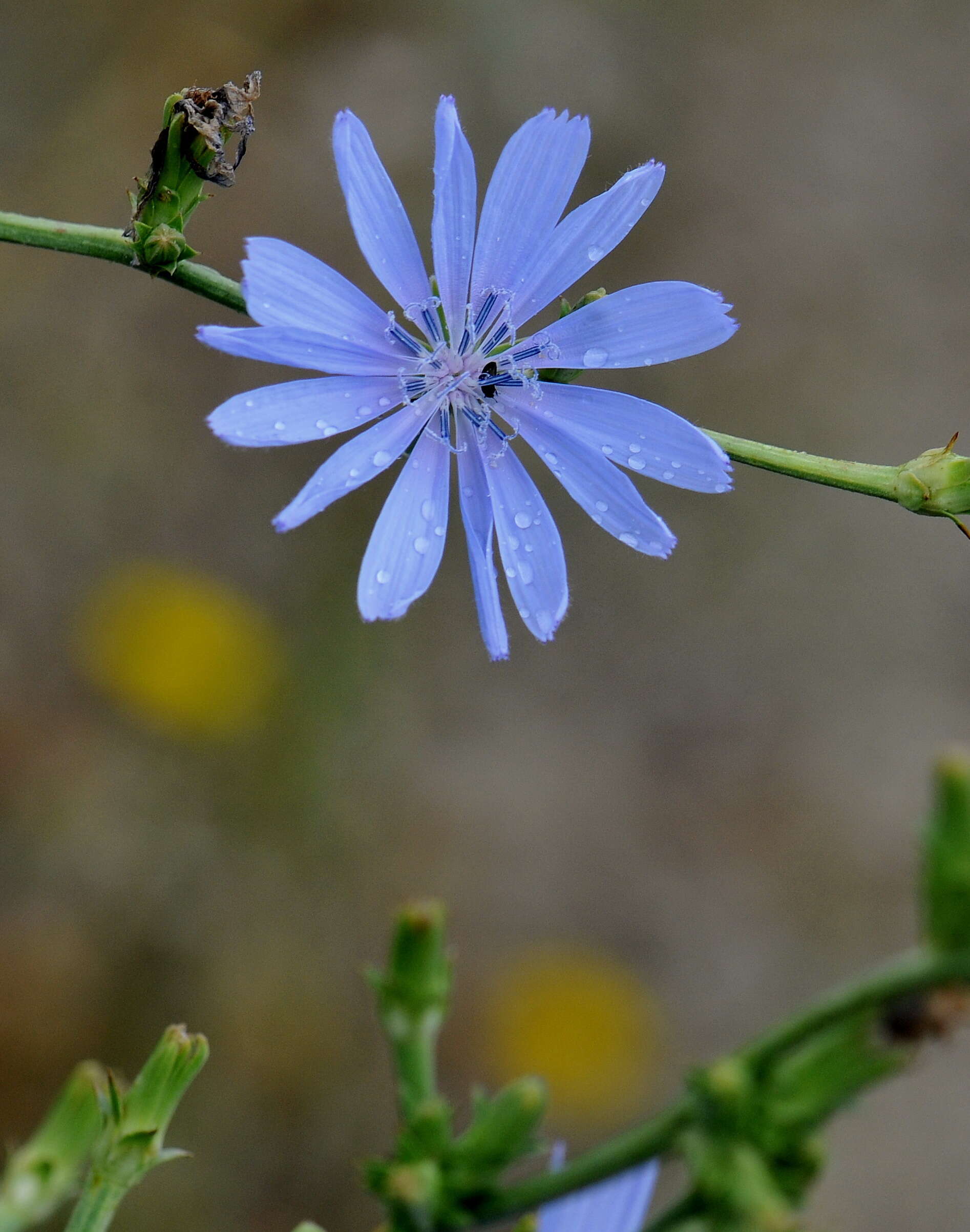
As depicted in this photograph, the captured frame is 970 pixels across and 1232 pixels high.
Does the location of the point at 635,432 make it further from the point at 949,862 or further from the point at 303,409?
the point at 949,862

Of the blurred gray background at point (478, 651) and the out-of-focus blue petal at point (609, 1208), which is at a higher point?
the blurred gray background at point (478, 651)

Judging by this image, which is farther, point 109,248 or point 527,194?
point 527,194

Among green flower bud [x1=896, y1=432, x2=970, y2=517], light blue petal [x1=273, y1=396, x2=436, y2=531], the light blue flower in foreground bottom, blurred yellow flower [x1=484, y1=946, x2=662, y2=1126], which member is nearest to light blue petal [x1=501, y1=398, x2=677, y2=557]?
the light blue flower in foreground bottom

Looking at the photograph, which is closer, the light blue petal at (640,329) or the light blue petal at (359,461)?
the light blue petal at (359,461)

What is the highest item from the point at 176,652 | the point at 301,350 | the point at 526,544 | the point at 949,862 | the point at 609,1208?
the point at 176,652

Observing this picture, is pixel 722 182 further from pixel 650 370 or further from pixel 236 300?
pixel 236 300

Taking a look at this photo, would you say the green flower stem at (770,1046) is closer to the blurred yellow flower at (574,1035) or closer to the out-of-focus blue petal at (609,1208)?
the out-of-focus blue petal at (609,1208)

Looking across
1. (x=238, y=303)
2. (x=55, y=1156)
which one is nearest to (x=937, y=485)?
(x=238, y=303)

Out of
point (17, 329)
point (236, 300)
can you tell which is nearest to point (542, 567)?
point (236, 300)

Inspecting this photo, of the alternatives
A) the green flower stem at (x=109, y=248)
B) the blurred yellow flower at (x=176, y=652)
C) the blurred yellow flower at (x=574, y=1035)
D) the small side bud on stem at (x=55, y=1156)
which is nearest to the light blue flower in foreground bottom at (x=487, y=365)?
the green flower stem at (x=109, y=248)
